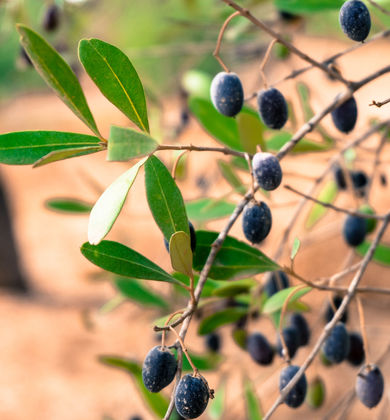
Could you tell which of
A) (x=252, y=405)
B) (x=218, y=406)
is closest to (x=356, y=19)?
(x=252, y=405)

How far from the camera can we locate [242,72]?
596 cm

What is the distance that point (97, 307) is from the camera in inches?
151

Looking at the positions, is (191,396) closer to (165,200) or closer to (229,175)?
(165,200)

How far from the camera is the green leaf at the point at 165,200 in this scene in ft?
2.42

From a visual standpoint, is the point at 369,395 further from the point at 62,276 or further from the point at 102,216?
the point at 62,276

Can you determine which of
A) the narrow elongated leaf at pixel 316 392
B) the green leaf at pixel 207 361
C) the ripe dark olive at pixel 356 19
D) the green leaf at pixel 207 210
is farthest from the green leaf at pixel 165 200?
the narrow elongated leaf at pixel 316 392

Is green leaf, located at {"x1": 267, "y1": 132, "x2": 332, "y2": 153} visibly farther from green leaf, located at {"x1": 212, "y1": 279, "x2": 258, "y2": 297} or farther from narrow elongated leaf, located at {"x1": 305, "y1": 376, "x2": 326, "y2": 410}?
narrow elongated leaf, located at {"x1": 305, "y1": 376, "x2": 326, "y2": 410}

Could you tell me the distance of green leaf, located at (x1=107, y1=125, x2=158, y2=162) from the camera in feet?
1.86

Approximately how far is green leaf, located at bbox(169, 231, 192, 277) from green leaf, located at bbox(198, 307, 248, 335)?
480 mm

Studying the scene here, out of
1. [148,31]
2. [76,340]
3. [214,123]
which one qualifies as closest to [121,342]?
[76,340]

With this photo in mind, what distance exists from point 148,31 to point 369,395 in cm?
607

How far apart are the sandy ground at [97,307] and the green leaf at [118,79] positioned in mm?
749

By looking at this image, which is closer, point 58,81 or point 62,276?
point 58,81

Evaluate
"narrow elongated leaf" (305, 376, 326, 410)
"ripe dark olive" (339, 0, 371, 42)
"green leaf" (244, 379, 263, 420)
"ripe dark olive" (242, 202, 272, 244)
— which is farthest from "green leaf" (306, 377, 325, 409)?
"ripe dark olive" (339, 0, 371, 42)
